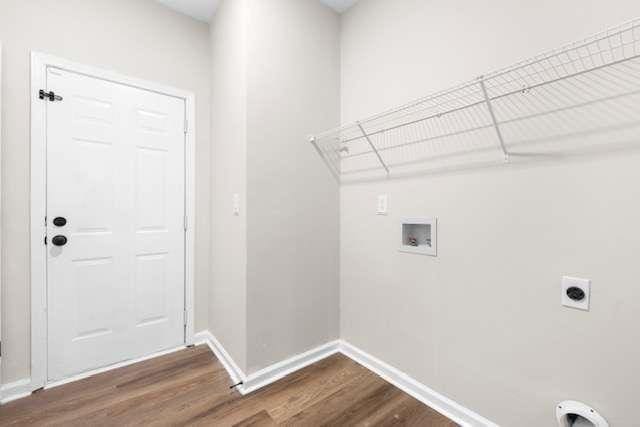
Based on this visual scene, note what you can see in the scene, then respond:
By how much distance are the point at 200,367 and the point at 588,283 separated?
2221 millimetres

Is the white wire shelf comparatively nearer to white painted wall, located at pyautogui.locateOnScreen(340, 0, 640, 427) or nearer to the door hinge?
white painted wall, located at pyautogui.locateOnScreen(340, 0, 640, 427)

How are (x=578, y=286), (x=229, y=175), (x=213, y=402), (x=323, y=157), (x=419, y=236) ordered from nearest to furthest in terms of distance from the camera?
(x=578, y=286)
(x=213, y=402)
(x=419, y=236)
(x=229, y=175)
(x=323, y=157)

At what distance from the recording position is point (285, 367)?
1.82m

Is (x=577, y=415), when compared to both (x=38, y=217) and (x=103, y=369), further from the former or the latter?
(x=38, y=217)

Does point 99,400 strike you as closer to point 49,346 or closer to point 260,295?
point 49,346

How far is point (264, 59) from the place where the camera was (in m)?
1.75

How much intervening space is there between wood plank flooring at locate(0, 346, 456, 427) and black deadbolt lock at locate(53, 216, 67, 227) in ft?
3.33

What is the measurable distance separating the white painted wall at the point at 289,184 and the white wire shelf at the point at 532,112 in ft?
1.72

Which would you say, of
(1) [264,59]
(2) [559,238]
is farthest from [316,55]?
(2) [559,238]

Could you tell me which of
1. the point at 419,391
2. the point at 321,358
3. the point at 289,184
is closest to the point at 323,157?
the point at 289,184

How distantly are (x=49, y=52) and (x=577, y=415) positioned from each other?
330 centimetres

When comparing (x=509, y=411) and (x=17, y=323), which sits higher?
(x=17, y=323)

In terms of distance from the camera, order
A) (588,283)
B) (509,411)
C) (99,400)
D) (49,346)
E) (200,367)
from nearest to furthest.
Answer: (588,283) → (509,411) → (99,400) → (49,346) → (200,367)

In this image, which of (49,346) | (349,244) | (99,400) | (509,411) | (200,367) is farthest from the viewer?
(349,244)
